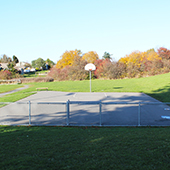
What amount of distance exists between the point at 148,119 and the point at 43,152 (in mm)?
6810

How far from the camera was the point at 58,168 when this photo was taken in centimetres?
430

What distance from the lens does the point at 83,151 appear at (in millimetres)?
5363

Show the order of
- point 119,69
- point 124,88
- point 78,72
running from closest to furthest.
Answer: point 124,88 → point 119,69 → point 78,72

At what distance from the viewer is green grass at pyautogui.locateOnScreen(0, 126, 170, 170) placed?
4438 mm

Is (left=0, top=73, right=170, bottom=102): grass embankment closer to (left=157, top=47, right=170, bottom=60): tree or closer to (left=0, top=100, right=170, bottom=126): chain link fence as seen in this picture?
(left=0, top=100, right=170, bottom=126): chain link fence

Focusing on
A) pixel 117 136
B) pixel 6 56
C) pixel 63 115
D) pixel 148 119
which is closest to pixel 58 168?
pixel 117 136

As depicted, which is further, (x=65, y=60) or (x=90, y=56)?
(x=90, y=56)

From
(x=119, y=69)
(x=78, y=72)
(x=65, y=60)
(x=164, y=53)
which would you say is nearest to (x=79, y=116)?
(x=119, y=69)

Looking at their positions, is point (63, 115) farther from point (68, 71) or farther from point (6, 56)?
point (6, 56)

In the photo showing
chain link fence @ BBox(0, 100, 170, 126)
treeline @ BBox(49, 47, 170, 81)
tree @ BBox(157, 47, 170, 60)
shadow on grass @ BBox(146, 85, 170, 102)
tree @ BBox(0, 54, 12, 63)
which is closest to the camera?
chain link fence @ BBox(0, 100, 170, 126)

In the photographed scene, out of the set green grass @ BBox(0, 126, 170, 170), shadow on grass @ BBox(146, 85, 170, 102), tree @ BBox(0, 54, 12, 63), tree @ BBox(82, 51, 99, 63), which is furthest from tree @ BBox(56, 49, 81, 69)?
green grass @ BBox(0, 126, 170, 170)

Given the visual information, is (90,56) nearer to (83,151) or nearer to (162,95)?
(162,95)

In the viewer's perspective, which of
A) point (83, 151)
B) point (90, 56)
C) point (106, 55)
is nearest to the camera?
point (83, 151)

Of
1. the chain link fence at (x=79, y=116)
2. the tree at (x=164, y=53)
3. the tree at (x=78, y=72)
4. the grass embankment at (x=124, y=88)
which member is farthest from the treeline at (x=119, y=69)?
the chain link fence at (x=79, y=116)
